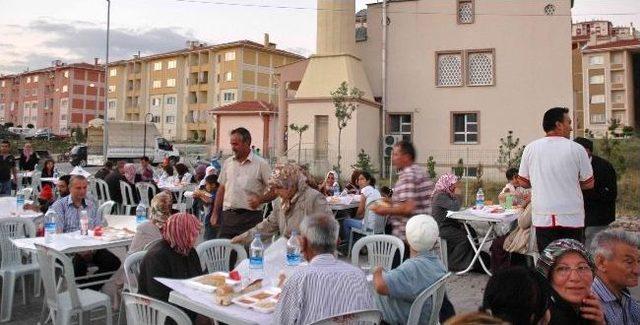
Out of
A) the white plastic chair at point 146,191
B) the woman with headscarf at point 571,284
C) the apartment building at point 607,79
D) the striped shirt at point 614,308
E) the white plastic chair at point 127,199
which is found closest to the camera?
the woman with headscarf at point 571,284

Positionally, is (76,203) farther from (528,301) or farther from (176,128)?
(176,128)

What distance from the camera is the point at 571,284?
2.67 meters

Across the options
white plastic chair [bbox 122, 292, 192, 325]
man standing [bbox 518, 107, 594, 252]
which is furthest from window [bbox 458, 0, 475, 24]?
white plastic chair [bbox 122, 292, 192, 325]

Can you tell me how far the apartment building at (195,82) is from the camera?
2055 inches

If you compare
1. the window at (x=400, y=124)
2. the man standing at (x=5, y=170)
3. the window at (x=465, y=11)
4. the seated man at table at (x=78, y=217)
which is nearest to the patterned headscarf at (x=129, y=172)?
the man standing at (x=5, y=170)

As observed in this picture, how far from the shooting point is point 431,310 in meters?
3.35

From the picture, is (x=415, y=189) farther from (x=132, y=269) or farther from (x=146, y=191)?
(x=146, y=191)

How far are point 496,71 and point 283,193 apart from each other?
22.1 metres

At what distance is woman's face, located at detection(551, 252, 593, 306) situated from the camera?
266cm

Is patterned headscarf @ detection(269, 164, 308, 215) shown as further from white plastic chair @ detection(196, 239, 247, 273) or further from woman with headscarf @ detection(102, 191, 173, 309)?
woman with headscarf @ detection(102, 191, 173, 309)

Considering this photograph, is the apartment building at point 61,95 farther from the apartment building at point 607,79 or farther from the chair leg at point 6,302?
the chair leg at point 6,302

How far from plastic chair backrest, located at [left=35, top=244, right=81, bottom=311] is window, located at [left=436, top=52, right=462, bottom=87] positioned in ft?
75.5

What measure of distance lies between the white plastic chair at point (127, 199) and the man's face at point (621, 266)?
9497mm

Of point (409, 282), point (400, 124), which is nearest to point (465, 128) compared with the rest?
point (400, 124)
